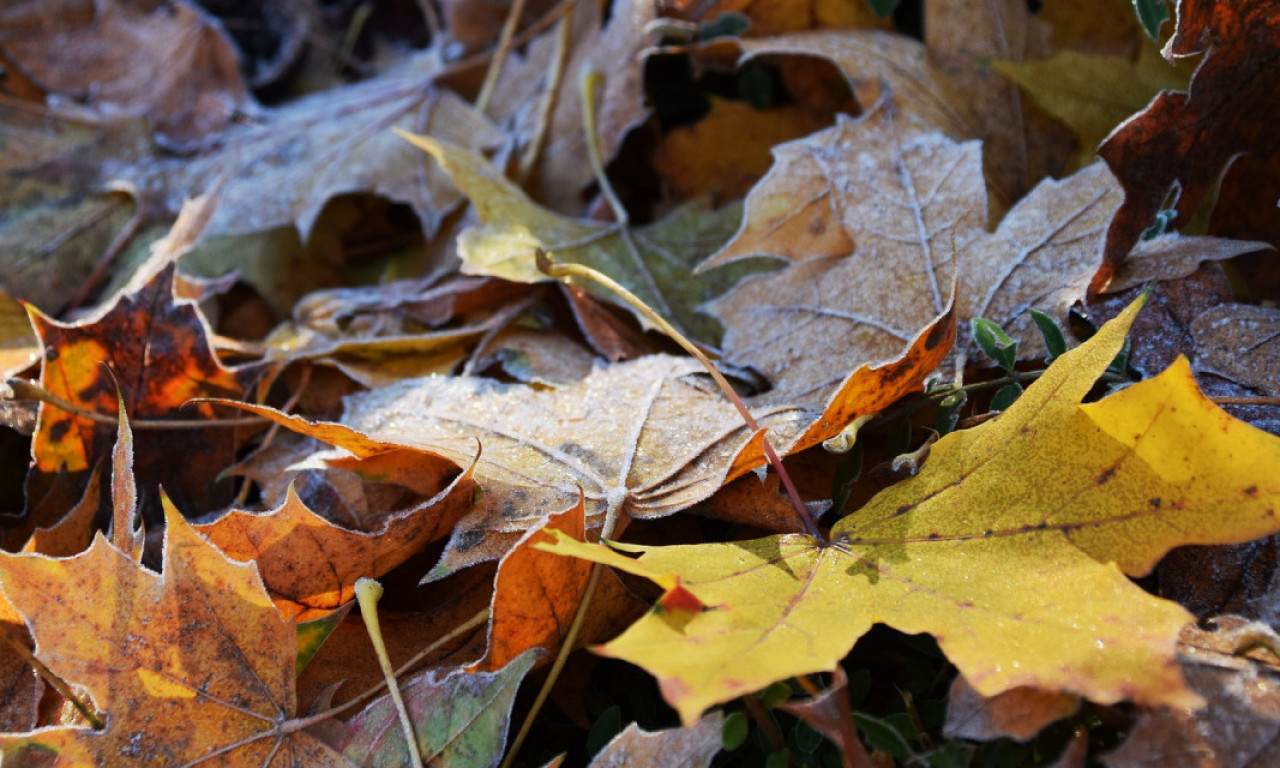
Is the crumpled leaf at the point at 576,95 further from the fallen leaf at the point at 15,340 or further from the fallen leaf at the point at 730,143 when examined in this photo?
the fallen leaf at the point at 15,340

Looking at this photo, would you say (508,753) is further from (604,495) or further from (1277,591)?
(1277,591)

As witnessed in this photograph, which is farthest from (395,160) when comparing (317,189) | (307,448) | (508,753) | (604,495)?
(508,753)

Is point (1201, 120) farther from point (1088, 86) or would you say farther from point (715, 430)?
point (715, 430)

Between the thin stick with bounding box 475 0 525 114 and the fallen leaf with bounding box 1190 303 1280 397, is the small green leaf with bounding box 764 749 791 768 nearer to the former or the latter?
the fallen leaf with bounding box 1190 303 1280 397

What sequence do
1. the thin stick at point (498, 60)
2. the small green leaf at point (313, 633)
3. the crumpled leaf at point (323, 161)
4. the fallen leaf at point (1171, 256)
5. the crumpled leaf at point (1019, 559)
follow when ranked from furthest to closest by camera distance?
the thin stick at point (498, 60)
the crumpled leaf at point (323, 161)
the fallen leaf at point (1171, 256)
the small green leaf at point (313, 633)
the crumpled leaf at point (1019, 559)

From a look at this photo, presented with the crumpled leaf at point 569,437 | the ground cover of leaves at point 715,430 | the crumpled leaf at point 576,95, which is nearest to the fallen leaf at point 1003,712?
the ground cover of leaves at point 715,430

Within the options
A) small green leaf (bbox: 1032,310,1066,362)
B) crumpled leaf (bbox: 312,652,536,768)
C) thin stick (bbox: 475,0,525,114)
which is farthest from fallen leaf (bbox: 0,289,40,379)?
small green leaf (bbox: 1032,310,1066,362)
